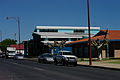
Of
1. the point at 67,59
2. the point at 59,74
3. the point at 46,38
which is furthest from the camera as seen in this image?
the point at 46,38

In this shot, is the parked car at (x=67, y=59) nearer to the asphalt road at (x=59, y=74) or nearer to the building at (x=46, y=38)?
the asphalt road at (x=59, y=74)

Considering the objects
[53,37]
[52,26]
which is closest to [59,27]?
[52,26]

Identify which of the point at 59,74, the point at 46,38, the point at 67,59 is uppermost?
the point at 46,38

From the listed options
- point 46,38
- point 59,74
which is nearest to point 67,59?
point 59,74

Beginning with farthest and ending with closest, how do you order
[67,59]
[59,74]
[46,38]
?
[46,38] < [67,59] < [59,74]

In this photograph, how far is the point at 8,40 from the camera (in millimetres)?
174875

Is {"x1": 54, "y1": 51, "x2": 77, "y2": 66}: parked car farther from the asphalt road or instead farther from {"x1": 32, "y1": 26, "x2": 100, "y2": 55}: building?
{"x1": 32, "y1": 26, "x2": 100, "y2": 55}: building

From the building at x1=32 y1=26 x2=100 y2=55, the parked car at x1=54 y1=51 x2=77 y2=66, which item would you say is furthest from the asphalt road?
the building at x1=32 y1=26 x2=100 y2=55

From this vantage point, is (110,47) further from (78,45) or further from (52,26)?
(52,26)

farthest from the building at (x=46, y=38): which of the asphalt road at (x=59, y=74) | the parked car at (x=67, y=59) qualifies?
the asphalt road at (x=59, y=74)

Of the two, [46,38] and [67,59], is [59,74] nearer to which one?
[67,59]

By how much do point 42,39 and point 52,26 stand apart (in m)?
27.4

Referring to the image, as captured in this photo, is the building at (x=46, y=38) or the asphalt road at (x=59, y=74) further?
the building at (x=46, y=38)

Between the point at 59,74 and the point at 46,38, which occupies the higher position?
the point at 46,38
